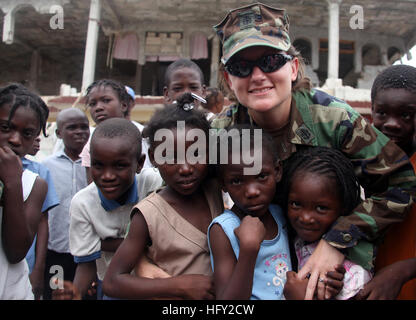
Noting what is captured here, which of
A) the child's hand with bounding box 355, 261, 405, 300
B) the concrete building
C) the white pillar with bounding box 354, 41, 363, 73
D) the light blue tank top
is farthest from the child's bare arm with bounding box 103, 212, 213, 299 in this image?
the white pillar with bounding box 354, 41, 363, 73

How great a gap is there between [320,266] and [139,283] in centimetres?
75

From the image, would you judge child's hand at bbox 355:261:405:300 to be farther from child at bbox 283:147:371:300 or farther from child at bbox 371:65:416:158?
child at bbox 371:65:416:158

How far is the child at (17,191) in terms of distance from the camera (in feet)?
5.42

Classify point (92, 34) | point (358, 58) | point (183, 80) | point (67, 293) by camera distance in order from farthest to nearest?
point (358, 58)
point (92, 34)
point (183, 80)
point (67, 293)

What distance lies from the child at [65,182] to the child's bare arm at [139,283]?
1.65m

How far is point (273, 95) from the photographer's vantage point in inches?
65.1

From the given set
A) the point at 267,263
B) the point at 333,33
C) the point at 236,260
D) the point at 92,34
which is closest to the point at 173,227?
the point at 236,260

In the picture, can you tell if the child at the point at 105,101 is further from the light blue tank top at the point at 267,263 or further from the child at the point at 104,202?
the light blue tank top at the point at 267,263

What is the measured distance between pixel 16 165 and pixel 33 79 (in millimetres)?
14038

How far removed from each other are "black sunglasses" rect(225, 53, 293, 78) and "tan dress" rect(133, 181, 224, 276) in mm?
736

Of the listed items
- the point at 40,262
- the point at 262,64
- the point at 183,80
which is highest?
the point at 183,80

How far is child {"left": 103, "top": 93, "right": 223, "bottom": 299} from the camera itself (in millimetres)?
1433

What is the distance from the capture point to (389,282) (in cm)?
143

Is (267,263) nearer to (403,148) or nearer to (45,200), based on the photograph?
(403,148)
